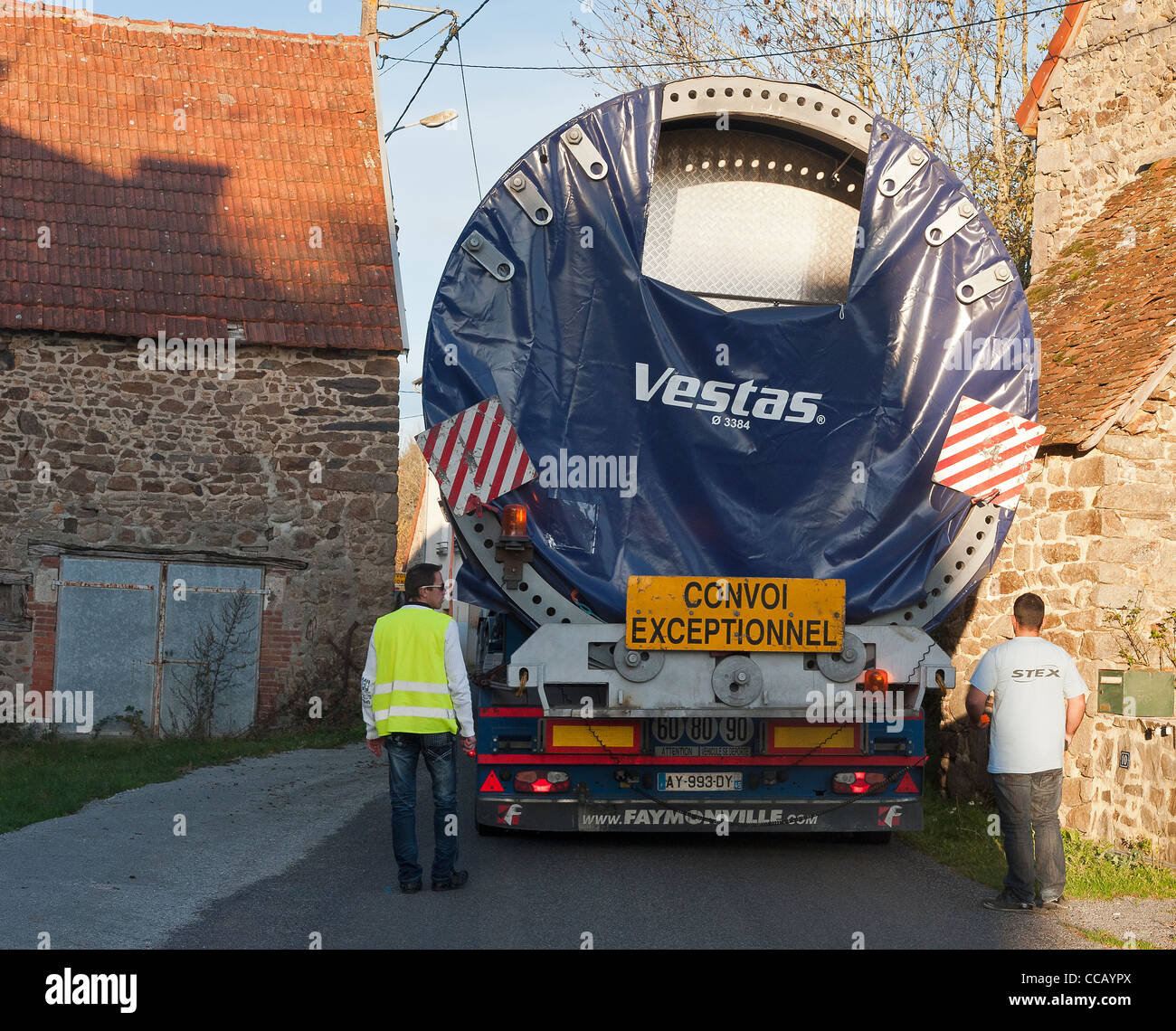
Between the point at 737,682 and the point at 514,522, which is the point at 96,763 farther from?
the point at 737,682

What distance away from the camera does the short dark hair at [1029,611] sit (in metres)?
6.52

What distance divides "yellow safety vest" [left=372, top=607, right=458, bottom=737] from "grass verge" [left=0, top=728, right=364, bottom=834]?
3.28 m

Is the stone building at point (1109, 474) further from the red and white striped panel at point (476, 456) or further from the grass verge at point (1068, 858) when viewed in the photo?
the red and white striped panel at point (476, 456)

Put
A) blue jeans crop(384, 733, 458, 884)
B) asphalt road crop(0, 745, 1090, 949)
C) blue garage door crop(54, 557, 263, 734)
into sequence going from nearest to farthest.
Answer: asphalt road crop(0, 745, 1090, 949)
blue jeans crop(384, 733, 458, 884)
blue garage door crop(54, 557, 263, 734)

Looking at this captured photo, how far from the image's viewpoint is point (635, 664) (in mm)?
6488

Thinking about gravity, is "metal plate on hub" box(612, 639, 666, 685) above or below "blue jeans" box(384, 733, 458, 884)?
above

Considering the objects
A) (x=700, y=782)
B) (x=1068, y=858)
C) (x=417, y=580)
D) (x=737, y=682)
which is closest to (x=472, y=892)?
(x=700, y=782)

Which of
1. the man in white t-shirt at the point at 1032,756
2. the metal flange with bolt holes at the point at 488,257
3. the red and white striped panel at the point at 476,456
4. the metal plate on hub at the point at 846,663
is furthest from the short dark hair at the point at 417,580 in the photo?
the man in white t-shirt at the point at 1032,756

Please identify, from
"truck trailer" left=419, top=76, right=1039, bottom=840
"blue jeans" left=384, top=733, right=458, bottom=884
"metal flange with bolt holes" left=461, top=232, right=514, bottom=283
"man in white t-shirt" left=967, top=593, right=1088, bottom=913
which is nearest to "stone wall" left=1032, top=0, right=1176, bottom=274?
"truck trailer" left=419, top=76, right=1039, bottom=840

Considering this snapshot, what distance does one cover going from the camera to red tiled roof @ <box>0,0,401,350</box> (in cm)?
1391

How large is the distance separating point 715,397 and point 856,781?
7.17ft

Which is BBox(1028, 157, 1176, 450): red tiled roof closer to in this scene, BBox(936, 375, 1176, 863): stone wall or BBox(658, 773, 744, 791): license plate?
BBox(936, 375, 1176, 863): stone wall

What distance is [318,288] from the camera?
14469 mm
